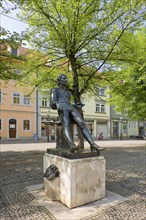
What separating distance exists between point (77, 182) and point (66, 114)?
1507mm

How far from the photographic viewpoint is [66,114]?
4.56 m

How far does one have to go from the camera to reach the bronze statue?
175 inches

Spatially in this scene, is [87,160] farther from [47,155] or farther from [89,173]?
[47,155]

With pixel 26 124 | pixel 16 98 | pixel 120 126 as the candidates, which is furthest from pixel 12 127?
pixel 120 126

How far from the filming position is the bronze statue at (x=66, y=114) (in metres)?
4.46

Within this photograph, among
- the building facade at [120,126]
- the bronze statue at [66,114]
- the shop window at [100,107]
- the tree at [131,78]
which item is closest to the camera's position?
the bronze statue at [66,114]

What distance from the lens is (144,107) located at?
13875 mm

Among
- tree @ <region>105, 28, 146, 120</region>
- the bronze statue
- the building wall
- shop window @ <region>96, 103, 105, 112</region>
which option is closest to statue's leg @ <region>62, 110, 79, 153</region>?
the bronze statue

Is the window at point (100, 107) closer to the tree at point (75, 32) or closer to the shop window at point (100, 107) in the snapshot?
the shop window at point (100, 107)

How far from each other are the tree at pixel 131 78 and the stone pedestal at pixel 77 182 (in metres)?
7.22

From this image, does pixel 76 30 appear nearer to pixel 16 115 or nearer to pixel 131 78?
pixel 131 78

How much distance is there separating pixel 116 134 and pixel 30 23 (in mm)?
31944

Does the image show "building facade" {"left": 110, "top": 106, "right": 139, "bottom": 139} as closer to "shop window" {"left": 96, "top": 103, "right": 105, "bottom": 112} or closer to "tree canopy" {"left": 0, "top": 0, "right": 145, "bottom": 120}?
"shop window" {"left": 96, "top": 103, "right": 105, "bottom": 112}

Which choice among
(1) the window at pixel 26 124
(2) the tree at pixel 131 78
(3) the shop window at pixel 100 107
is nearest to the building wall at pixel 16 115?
(1) the window at pixel 26 124
